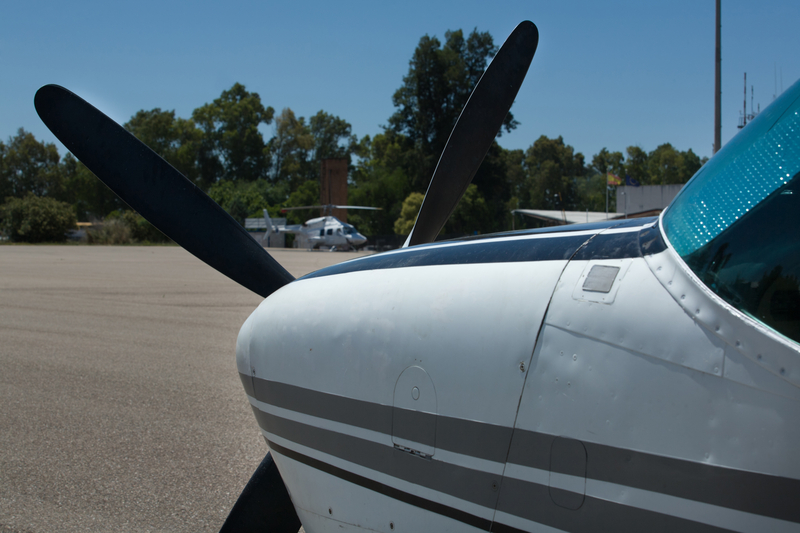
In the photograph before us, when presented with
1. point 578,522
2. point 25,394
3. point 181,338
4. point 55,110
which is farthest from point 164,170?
point 181,338

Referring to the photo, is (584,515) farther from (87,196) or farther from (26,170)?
(26,170)

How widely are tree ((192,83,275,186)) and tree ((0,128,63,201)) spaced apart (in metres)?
21.7

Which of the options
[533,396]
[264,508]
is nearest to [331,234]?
[264,508]

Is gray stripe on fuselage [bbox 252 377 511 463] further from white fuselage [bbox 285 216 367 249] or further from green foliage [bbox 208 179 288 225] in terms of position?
A: green foliage [bbox 208 179 288 225]

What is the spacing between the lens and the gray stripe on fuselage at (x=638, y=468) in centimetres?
99

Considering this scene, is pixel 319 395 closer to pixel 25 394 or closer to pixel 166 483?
pixel 166 483

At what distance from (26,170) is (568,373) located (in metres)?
100

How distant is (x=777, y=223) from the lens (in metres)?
1.12

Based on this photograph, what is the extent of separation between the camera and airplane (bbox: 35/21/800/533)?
3.43ft

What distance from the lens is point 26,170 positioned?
271 feet

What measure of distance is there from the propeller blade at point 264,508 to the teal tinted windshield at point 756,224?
1.76 metres

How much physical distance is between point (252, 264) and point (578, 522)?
6.03ft

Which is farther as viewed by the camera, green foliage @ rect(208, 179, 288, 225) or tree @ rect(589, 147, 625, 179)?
tree @ rect(589, 147, 625, 179)

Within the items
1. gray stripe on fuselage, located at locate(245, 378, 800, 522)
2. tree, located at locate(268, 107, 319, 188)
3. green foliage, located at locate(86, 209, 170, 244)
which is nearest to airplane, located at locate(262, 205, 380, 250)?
green foliage, located at locate(86, 209, 170, 244)
